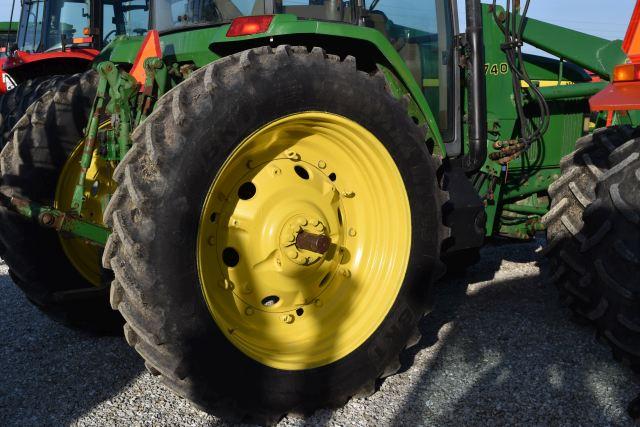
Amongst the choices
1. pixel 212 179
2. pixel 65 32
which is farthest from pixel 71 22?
pixel 212 179

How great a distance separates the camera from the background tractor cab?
23.1 feet

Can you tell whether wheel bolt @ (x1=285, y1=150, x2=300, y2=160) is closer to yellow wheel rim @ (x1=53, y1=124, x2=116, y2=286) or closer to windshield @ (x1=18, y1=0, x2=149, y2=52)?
yellow wheel rim @ (x1=53, y1=124, x2=116, y2=286)

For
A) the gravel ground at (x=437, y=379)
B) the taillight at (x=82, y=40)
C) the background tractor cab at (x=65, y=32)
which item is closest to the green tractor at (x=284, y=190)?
the gravel ground at (x=437, y=379)

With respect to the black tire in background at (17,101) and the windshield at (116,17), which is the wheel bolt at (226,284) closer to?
the black tire in background at (17,101)

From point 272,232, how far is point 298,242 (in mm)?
118

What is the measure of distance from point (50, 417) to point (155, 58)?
1604 millimetres

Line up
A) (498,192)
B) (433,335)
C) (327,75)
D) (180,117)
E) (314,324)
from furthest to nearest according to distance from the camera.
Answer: (498,192)
(433,335)
(314,324)
(327,75)
(180,117)

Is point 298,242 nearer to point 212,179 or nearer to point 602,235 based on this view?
point 212,179

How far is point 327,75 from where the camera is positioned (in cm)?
277

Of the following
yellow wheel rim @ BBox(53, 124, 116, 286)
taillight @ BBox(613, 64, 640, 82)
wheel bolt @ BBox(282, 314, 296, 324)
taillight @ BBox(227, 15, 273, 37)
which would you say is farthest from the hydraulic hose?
yellow wheel rim @ BBox(53, 124, 116, 286)

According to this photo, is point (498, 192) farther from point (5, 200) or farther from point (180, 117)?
point (5, 200)

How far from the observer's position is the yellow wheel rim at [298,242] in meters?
2.75

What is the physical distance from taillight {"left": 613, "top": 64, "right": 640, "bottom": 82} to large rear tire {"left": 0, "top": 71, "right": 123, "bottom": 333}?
2.60m

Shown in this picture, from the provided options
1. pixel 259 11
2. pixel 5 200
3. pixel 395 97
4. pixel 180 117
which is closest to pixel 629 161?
pixel 395 97
